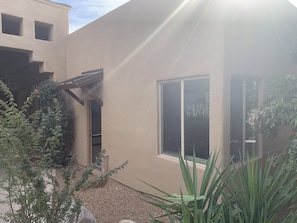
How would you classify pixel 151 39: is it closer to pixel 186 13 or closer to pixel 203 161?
pixel 186 13

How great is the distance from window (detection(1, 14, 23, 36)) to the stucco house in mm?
3232

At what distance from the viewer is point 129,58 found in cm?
682

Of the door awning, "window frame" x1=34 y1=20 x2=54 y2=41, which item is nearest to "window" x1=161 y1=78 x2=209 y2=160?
the door awning

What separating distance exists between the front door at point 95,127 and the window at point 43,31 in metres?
3.75

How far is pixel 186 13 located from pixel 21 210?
4.67 m

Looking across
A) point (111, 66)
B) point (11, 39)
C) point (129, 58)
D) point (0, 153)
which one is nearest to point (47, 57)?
point (11, 39)

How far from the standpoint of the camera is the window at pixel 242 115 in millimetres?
5168

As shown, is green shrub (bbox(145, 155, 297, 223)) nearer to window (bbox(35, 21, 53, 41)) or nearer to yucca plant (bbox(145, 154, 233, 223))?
yucca plant (bbox(145, 154, 233, 223))

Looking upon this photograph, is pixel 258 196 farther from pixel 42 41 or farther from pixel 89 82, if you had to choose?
pixel 42 41

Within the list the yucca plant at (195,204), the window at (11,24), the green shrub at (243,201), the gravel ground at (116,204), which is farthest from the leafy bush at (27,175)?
the window at (11,24)

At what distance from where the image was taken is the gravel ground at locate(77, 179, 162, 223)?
16.8 ft

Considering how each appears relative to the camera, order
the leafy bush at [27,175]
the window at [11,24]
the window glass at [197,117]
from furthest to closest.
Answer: the window at [11,24] < the window glass at [197,117] < the leafy bush at [27,175]

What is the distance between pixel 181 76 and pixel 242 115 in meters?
1.58

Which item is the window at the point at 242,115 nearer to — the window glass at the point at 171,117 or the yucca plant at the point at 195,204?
A: the window glass at the point at 171,117
